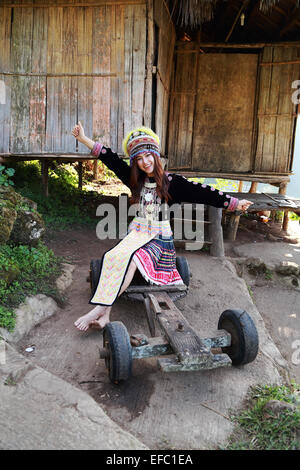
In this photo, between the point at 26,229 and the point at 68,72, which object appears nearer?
the point at 26,229

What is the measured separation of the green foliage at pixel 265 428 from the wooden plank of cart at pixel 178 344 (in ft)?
1.11

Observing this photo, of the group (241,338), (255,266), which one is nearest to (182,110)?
(255,266)

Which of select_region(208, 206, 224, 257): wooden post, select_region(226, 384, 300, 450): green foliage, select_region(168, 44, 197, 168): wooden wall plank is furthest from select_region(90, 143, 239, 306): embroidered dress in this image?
select_region(168, 44, 197, 168): wooden wall plank

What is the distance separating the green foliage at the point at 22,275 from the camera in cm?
360

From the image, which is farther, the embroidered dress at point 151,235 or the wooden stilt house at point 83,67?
the wooden stilt house at point 83,67

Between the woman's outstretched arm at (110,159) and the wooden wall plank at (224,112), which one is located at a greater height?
the wooden wall plank at (224,112)

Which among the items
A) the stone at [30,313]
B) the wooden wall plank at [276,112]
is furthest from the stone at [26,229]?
the wooden wall plank at [276,112]

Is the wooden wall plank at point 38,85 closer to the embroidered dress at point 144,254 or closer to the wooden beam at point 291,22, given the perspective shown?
the embroidered dress at point 144,254

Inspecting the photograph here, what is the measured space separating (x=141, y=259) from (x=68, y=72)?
3748 millimetres

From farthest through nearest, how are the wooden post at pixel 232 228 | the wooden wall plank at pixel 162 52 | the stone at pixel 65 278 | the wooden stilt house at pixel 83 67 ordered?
the wooden post at pixel 232 228
the wooden wall plank at pixel 162 52
the wooden stilt house at pixel 83 67
the stone at pixel 65 278

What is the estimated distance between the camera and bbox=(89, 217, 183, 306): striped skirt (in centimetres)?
345

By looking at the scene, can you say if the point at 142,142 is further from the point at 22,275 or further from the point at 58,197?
the point at 58,197

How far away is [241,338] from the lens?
2875 mm

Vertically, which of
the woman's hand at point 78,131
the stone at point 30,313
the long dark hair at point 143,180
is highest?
the woman's hand at point 78,131
